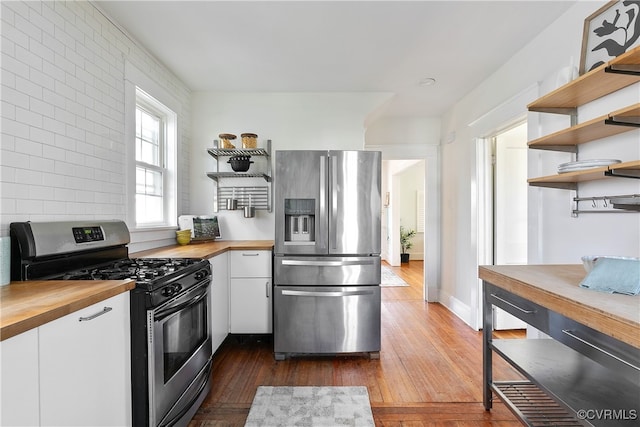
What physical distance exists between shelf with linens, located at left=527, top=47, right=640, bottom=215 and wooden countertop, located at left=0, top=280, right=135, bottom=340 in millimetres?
2263

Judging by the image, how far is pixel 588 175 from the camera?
1.68 meters

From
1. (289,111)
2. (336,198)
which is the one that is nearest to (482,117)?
(336,198)

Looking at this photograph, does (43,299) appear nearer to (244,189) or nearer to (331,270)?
(331,270)

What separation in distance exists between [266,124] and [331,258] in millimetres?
1779

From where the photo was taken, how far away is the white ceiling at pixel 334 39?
2012mm

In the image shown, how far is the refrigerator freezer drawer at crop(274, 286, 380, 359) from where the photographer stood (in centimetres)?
256

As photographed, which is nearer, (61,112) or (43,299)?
(43,299)

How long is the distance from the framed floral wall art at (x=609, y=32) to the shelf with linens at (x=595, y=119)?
197 millimetres

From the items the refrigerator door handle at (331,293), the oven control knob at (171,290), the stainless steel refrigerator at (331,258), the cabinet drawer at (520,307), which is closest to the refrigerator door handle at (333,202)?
the stainless steel refrigerator at (331,258)

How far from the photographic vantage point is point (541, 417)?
5.02ft

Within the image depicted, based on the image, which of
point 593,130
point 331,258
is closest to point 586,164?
point 593,130

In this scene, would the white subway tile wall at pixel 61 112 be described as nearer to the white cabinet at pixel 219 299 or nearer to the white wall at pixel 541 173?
the white cabinet at pixel 219 299

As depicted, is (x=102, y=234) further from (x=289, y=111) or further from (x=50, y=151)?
(x=289, y=111)

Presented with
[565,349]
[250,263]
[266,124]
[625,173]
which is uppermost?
[266,124]
